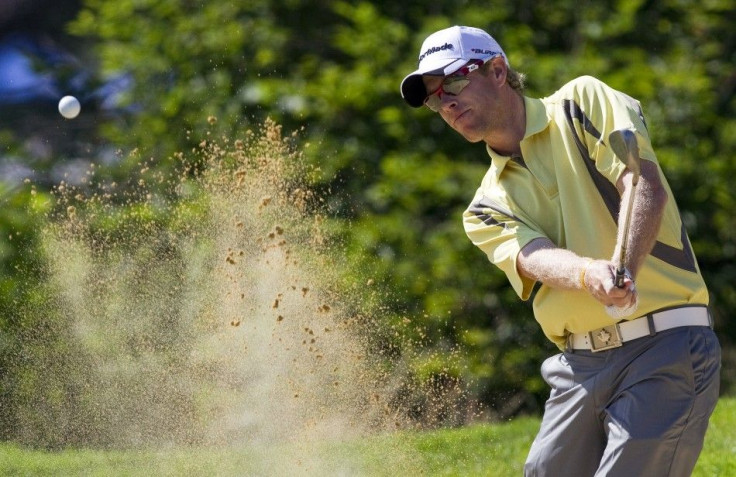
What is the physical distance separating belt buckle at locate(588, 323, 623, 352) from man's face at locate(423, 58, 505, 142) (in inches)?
26.2

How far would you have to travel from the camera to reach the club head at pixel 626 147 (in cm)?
294

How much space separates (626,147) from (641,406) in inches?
29.0

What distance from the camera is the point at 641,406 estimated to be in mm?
3248

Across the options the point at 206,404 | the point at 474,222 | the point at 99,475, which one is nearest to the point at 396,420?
the point at 206,404

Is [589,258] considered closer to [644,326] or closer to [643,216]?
[643,216]

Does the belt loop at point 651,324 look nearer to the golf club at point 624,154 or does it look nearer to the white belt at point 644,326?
the white belt at point 644,326

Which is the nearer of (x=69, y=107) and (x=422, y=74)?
(x=422, y=74)

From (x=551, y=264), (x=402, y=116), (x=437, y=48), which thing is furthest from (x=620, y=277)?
(x=402, y=116)

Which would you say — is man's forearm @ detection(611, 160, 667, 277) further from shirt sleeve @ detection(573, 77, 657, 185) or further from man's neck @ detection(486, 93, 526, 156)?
man's neck @ detection(486, 93, 526, 156)

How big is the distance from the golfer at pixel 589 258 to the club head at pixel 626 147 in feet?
0.27

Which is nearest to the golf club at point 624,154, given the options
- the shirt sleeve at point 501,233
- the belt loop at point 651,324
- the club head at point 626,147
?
the club head at point 626,147

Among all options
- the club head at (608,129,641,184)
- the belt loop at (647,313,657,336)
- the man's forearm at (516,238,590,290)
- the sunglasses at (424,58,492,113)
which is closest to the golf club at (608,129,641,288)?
the club head at (608,129,641,184)

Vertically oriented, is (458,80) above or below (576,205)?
above

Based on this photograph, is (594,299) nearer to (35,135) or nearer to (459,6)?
(459,6)
